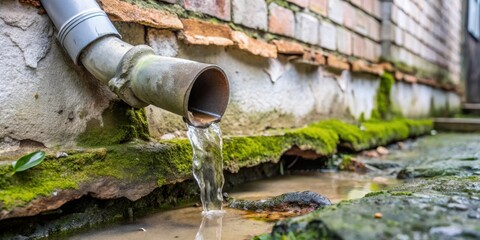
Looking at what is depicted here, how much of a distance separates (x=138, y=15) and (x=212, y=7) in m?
0.54

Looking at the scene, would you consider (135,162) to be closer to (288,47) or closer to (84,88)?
(84,88)

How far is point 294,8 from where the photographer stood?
3064 millimetres

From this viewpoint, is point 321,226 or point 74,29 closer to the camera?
point 321,226

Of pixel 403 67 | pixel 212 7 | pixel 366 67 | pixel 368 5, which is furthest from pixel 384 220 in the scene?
pixel 403 67

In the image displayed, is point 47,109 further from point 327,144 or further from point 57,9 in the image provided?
point 327,144

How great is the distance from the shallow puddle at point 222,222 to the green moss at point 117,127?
0.33 meters

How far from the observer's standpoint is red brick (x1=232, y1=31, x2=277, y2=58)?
2428 millimetres

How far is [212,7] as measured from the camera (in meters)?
2.29

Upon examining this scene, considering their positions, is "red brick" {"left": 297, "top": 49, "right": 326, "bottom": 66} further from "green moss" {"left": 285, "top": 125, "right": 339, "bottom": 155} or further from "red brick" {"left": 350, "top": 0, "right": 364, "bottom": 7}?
"red brick" {"left": 350, "top": 0, "right": 364, "bottom": 7}

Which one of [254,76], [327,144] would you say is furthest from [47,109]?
[327,144]

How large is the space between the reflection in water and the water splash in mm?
53

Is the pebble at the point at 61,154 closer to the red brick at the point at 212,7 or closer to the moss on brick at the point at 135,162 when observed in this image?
the moss on brick at the point at 135,162

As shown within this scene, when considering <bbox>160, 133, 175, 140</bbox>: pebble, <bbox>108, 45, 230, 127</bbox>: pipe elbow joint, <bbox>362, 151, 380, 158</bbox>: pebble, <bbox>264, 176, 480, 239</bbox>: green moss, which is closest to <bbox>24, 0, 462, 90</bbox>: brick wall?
<bbox>108, 45, 230, 127</bbox>: pipe elbow joint

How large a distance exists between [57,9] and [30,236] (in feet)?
2.54
